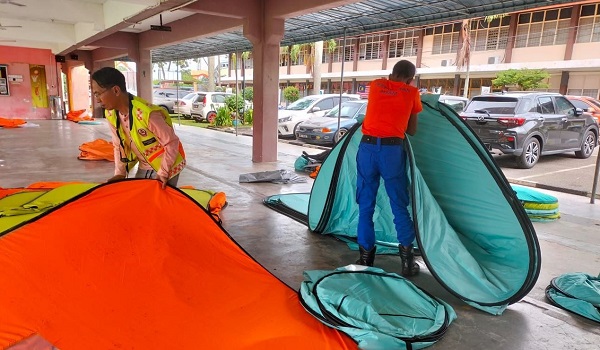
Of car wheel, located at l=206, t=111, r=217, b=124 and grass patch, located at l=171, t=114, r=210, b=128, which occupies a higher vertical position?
car wheel, located at l=206, t=111, r=217, b=124

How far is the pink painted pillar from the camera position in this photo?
27.5 feet

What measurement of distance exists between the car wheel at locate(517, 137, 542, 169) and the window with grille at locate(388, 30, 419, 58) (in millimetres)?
18524

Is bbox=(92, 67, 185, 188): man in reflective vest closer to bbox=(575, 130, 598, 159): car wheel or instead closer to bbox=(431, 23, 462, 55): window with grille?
bbox=(575, 130, 598, 159): car wheel

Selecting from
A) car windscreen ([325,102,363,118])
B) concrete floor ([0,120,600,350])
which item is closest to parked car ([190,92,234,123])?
car windscreen ([325,102,363,118])

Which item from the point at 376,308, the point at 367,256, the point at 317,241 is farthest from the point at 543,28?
the point at 376,308

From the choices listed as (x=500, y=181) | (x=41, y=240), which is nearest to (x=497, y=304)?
(x=500, y=181)

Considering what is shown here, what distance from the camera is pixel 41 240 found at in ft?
9.09

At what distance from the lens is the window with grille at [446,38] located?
2358 cm

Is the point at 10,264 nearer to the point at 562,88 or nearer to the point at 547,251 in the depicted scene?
the point at 547,251

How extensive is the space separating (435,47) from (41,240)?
2557 centimetres

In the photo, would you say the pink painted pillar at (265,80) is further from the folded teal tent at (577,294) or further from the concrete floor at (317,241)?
the folded teal tent at (577,294)

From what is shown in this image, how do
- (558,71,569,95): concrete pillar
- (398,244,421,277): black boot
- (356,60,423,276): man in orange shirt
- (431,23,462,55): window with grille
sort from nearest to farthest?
(356,60,423,276): man in orange shirt
(398,244,421,277): black boot
(558,71,569,95): concrete pillar
(431,23,462,55): window with grille

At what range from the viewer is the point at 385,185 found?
3.35 meters

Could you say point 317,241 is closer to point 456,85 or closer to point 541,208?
point 541,208
